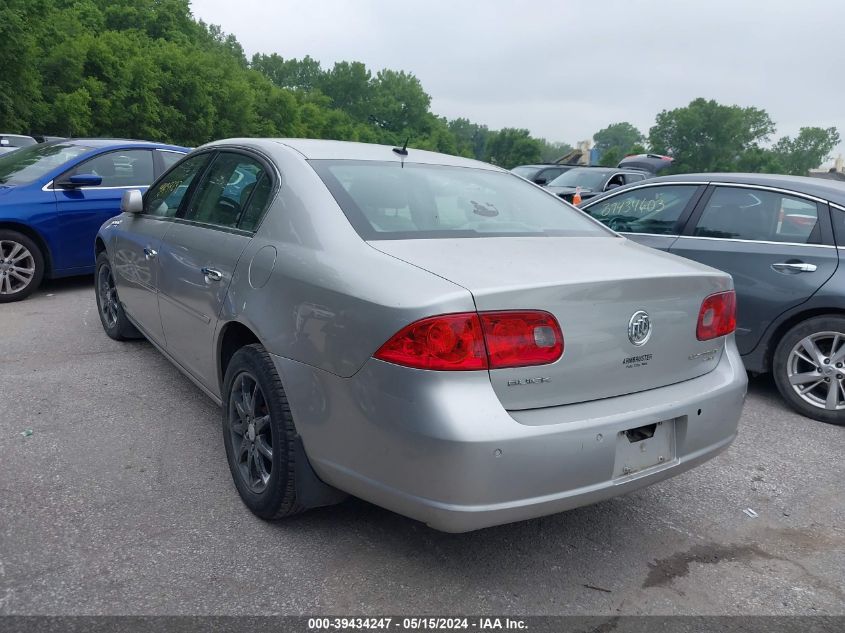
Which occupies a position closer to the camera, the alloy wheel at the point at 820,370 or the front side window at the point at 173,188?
the front side window at the point at 173,188

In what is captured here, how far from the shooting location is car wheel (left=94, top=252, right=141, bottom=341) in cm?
523

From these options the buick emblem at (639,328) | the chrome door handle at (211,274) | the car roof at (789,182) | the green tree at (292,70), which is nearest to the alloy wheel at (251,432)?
the chrome door handle at (211,274)

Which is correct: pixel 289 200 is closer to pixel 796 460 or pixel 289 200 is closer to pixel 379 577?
pixel 379 577

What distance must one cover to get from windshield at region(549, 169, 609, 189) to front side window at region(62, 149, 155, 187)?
9.61 metres

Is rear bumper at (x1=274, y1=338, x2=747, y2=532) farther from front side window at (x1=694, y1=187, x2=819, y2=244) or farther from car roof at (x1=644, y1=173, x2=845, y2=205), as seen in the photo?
car roof at (x1=644, y1=173, x2=845, y2=205)

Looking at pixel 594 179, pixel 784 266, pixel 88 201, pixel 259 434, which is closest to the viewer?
pixel 259 434

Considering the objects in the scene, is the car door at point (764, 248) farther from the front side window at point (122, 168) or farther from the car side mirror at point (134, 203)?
the front side window at point (122, 168)

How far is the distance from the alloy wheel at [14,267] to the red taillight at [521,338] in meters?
5.97

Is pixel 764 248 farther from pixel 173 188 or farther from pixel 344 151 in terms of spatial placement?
pixel 173 188

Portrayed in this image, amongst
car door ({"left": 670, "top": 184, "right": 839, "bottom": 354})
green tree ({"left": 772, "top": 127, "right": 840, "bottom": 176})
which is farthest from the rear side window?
green tree ({"left": 772, "top": 127, "right": 840, "bottom": 176})

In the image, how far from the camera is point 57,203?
22.0 ft

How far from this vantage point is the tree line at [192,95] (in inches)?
1054

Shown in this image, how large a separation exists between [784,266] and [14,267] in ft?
21.4

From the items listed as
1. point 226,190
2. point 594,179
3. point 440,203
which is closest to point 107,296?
point 226,190
